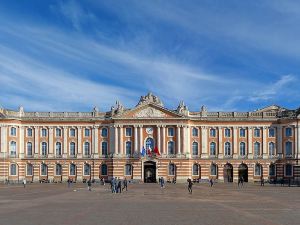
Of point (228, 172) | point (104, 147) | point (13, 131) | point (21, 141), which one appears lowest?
point (228, 172)

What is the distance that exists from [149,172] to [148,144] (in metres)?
5.84

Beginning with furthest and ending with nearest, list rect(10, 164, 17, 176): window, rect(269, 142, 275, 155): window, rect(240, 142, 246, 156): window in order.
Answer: rect(240, 142, 246, 156): window
rect(269, 142, 275, 155): window
rect(10, 164, 17, 176): window

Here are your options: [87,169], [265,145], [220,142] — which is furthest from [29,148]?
[265,145]

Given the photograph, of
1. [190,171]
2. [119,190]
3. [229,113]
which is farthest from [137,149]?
[119,190]

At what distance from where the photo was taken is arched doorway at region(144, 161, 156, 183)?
354 ft

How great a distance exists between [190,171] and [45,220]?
79.0 meters

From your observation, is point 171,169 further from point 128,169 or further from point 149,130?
point 149,130

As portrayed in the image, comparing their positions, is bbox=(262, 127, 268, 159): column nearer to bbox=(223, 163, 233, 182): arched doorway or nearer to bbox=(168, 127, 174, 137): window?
bbox=(223, 163, 233, 182): arched doorway

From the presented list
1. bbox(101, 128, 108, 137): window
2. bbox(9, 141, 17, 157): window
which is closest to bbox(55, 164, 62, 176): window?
bbox(9, 141, 17, 157): window

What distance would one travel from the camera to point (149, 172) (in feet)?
357

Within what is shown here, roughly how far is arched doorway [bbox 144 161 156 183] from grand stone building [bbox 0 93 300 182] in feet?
0.68

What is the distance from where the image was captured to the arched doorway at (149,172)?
354ft

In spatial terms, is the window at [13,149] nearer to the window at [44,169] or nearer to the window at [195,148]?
the window at [44,169]

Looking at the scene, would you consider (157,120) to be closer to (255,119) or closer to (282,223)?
(255,119)
